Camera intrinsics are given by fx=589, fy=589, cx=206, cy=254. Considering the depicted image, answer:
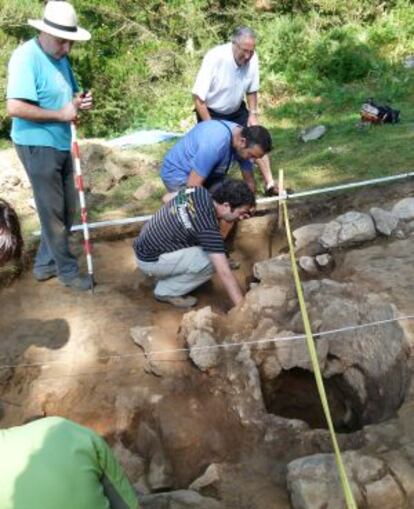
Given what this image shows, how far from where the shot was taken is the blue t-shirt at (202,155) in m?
4.71

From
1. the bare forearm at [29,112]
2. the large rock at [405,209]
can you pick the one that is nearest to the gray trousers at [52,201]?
the bare forearm at [29,112]

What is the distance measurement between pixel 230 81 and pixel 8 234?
4067 mm

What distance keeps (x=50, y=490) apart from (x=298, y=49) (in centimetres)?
1156

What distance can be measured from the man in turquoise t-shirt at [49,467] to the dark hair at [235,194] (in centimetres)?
278

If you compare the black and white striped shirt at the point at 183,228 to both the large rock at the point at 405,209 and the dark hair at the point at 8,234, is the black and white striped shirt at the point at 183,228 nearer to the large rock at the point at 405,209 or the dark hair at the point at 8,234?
the large rock at the point at 405,209

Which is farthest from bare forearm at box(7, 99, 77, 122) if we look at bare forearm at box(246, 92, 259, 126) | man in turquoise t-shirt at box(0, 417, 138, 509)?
man in turquoise t-shirt at box(0, 417, 138, 509)

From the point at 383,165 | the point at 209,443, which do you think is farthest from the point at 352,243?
the point at 209,443

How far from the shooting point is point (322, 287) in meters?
4.50

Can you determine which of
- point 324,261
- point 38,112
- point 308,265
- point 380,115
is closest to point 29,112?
point 38,112

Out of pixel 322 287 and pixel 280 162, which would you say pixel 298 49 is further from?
pixel 322 287

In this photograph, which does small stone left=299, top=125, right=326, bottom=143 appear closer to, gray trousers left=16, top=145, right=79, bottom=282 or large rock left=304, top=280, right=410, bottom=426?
large rock left=304, top=280, right=410, bottom=426

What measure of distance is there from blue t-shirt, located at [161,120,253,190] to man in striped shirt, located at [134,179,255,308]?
1.22ft

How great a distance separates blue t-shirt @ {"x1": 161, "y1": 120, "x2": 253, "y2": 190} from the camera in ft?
15.4

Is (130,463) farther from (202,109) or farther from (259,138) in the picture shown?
(202,109)
